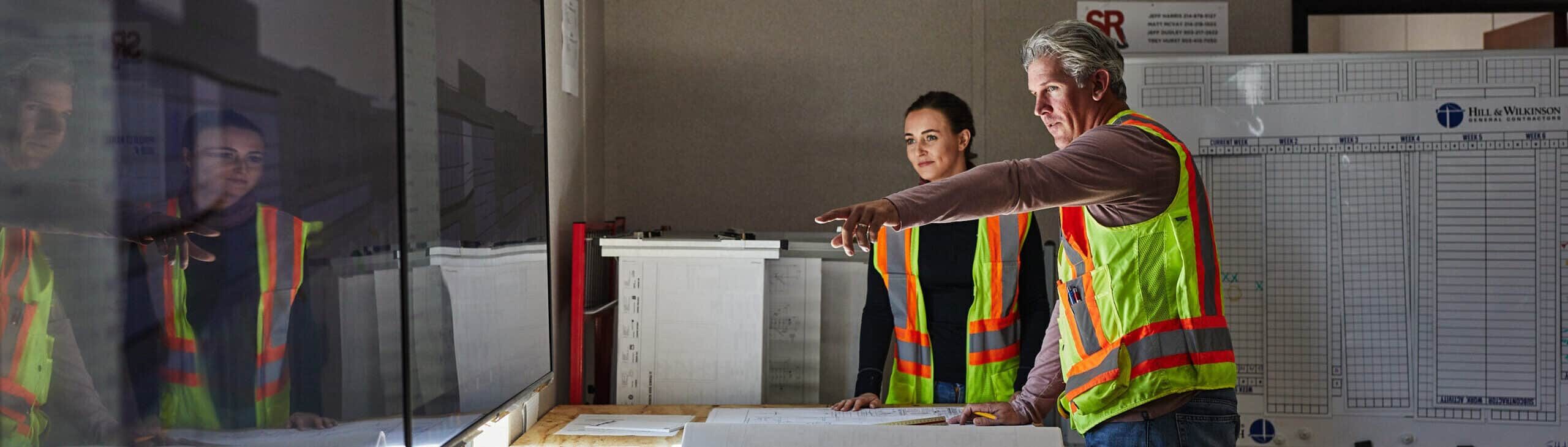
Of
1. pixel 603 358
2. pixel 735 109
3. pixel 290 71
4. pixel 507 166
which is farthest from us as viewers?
pixel 735 109

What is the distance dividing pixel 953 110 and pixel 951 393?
64cm

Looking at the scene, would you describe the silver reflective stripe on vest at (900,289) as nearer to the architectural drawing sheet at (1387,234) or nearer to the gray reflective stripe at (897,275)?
the gray reflective stripe at (897,275)

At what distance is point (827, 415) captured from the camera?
210 cm

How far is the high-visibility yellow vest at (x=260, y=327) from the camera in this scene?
727mm

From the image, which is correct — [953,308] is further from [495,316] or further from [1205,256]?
[495,316]

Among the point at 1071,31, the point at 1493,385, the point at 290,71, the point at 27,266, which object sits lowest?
the point at 1493,385

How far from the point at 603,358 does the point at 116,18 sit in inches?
82.4

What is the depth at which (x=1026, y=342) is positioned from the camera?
7.67 ft

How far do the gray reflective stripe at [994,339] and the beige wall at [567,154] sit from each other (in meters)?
0.91

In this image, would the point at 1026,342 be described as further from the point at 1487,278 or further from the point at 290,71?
the point at 290,71

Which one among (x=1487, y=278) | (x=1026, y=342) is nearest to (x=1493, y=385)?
(x=1487, y=278)

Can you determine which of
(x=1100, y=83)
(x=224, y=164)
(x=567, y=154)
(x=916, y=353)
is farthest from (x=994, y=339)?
(x=224, y=164)

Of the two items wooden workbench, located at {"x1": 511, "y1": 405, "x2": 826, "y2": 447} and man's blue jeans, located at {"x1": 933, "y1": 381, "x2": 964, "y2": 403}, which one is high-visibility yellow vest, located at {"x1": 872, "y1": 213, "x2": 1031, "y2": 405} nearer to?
man's blue jeans, located at {"x1": 933, "y1": 381, "x2": 964, "y2": 403}

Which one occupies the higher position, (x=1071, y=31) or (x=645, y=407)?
(x=1071, y=31)
